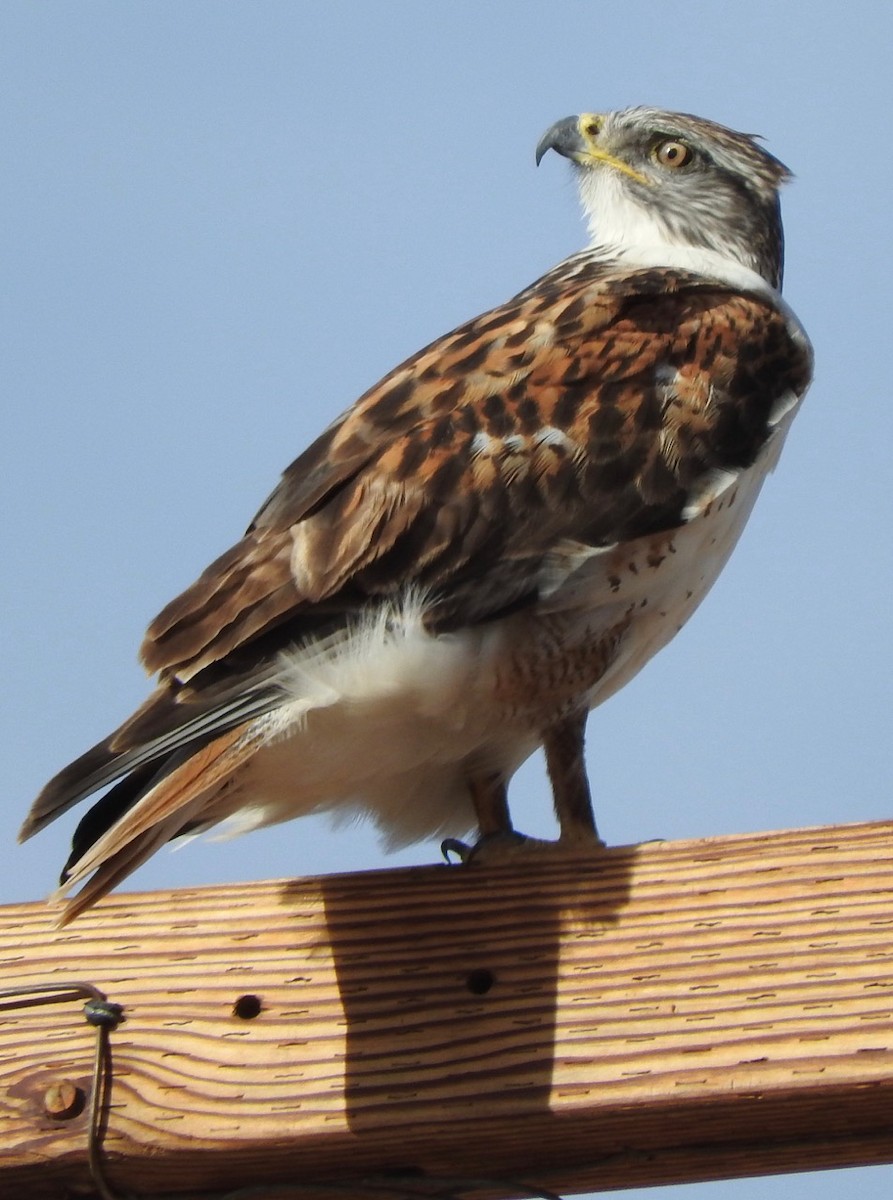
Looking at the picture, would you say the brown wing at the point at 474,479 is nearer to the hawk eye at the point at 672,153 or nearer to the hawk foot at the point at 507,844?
the hawk foot at the point at 507,844

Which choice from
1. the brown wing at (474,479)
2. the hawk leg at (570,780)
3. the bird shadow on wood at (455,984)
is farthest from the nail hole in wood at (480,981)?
the hawk leg at (570,780)

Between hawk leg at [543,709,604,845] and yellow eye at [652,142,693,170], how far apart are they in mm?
2234

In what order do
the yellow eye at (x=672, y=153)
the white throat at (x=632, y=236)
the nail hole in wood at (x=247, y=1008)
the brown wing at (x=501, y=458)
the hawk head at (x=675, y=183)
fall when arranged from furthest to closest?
the yellow eye at (x=672, y=153) < the hawk head at (x=675, y=183) < the white throat at (x=632, y=236) < the brown wing at (x=501, y=458) < the nail hole in wood at (x=247, y=1008)

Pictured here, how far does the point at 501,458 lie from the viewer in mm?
3635

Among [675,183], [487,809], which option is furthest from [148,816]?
[675,183]

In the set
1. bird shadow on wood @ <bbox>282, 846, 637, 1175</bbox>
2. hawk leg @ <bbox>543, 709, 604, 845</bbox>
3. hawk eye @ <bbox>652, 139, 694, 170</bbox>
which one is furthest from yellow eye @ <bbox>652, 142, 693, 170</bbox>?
bird shadow on wood @ <bbox>282, 846, 637, 1175</bbox>

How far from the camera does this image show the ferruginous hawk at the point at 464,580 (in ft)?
10.5

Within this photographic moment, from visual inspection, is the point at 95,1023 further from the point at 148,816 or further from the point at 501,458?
the point at 501,458

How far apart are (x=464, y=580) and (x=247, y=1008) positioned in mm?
956

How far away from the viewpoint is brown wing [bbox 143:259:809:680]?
3.39 m

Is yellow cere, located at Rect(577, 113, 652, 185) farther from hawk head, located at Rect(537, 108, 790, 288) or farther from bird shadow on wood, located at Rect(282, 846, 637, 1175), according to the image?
bird shadow on wood, located at Rect(282, 846, 637, 1175)

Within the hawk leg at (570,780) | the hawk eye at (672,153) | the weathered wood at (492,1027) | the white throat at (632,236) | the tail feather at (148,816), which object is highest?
the hawk eye at (672,153)

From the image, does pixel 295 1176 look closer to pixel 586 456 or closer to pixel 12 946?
pixel 12 946

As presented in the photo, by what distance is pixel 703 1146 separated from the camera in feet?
8.72
